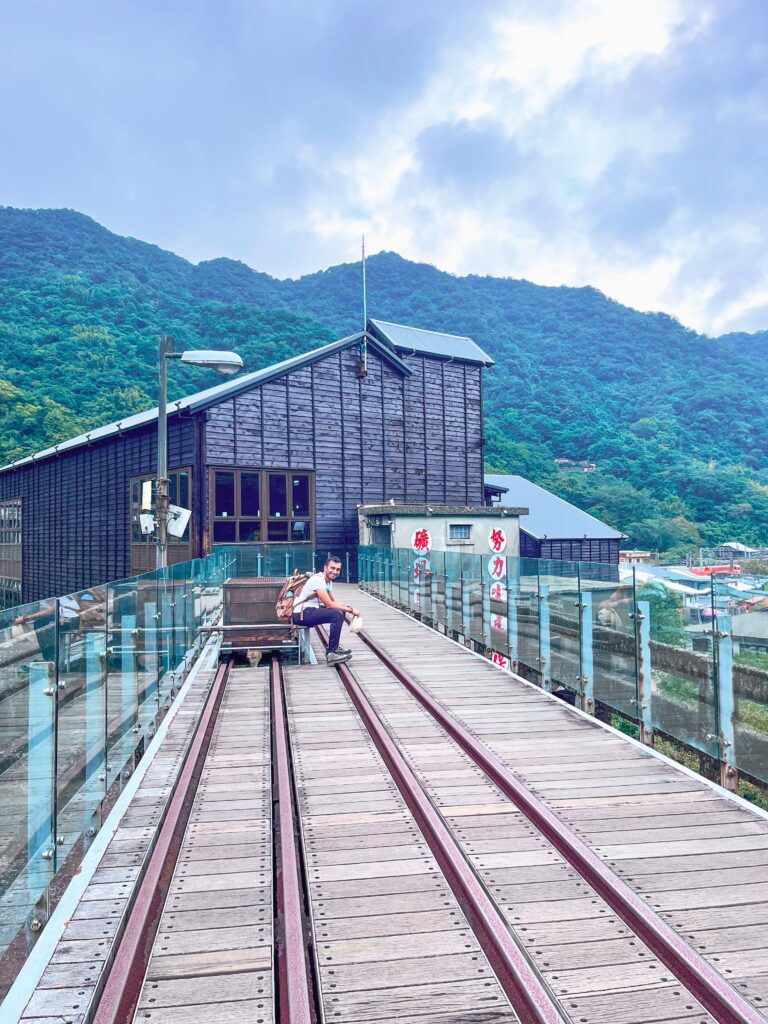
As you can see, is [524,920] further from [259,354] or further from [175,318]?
[175,318]

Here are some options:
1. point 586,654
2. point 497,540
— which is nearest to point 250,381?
point 497,540

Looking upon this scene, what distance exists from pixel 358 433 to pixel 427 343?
6.40 meters

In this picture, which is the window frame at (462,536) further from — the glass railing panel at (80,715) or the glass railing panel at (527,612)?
the glass railing panel at (80,715)

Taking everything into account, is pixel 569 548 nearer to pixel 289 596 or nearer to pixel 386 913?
pixel 289 596

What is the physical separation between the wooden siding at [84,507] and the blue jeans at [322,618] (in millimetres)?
14126

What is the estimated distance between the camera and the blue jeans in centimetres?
1043

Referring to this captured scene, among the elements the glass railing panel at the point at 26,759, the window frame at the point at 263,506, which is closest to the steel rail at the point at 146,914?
the glass railing panel at the point at 26,759

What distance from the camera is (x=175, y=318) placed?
8444cm

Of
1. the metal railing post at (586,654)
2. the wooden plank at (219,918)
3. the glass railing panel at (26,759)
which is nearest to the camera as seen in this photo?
the wooden plank at (219,918)

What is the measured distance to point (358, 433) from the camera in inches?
1057

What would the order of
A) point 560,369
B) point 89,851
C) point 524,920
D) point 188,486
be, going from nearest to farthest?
point 524,920
point 89,851
point 188,486
point 560,369

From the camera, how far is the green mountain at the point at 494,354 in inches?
2566

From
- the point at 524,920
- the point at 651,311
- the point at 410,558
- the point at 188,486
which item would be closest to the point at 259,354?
the point at 188,486

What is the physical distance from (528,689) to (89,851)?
5859 millimetres
